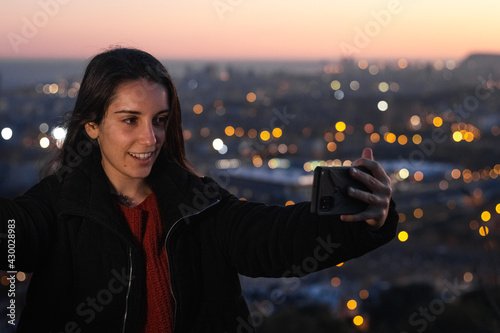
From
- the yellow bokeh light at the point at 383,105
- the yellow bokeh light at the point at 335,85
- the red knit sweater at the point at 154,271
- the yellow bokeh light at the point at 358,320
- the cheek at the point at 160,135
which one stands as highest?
the cheek at the point at 160,135

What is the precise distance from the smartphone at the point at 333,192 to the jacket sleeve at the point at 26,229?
43 cm

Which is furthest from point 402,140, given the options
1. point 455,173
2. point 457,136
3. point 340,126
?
point 455,173

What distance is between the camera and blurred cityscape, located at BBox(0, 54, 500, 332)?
32.1ft

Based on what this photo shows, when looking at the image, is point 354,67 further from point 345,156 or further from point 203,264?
point 203,264

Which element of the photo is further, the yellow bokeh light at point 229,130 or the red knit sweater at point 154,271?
the yellow bokeh light at point 229,130

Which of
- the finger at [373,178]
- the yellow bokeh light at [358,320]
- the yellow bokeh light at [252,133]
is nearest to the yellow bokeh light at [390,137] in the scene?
→ the yellow bokeh light at [252,133]

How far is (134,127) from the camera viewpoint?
1.15 meters

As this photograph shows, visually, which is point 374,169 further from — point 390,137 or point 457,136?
point 390,137

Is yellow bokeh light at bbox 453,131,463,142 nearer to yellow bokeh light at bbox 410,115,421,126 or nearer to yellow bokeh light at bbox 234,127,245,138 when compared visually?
yellow bokeh light at bbox 410,115,421,126

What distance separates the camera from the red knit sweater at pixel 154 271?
112cm

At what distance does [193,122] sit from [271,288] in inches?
274

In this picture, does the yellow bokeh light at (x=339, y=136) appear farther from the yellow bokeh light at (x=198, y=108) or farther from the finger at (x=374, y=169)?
the finger at (x=374, y=169)

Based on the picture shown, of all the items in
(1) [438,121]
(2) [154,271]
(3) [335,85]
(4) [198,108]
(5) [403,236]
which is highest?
(2) [154,271]

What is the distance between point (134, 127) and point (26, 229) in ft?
0.87
